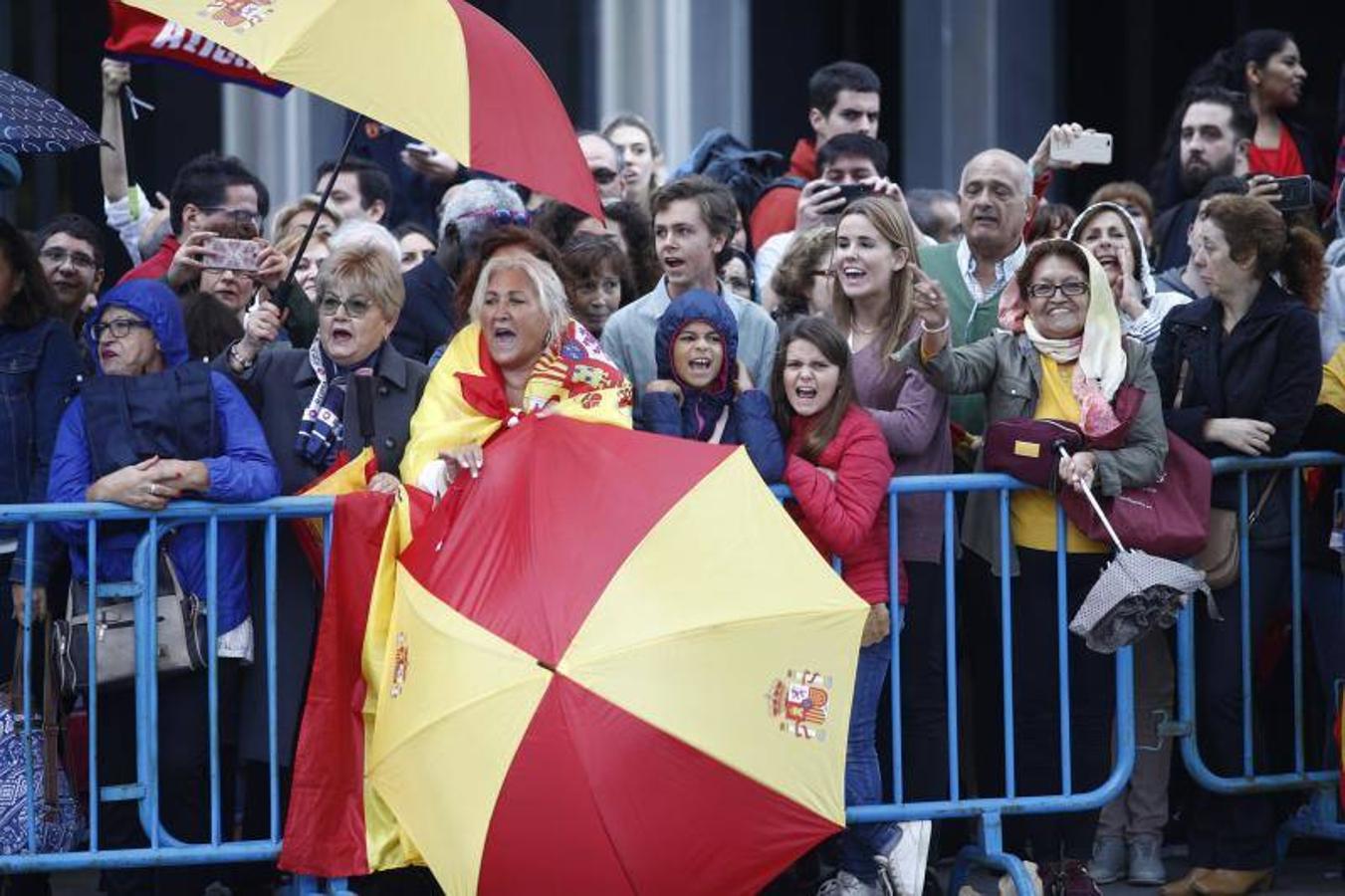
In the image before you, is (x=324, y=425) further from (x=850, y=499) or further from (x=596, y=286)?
(x=850, y=499)

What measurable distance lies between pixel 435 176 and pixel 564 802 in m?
5.21

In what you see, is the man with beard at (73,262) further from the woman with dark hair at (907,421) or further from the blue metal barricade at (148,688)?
the woman with dark hair at (907,421)

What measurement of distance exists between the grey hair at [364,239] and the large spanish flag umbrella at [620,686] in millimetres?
1336

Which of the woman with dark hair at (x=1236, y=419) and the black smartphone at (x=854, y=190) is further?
the black smartphone at (x=854, y=190)

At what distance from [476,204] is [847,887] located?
2959 millimetres

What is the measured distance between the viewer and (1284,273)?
31.0ft

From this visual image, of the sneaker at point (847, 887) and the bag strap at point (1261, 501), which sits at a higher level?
the bag strap at point (1261, 501)

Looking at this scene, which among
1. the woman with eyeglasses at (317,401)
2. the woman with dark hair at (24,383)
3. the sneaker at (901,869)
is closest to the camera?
the woman with eyeglasses at (317,401)

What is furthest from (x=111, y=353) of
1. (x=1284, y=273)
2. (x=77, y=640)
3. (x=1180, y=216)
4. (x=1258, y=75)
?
(x=1258, y=75)

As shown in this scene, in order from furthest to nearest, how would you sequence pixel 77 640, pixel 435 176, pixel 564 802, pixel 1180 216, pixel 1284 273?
1. pixel 435 176
2. pixel 1180 216
3. pixel 1284 273
4. pixel 77 640
5. pixel 564 802

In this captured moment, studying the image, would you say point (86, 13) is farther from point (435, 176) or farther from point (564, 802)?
point (564, 802)

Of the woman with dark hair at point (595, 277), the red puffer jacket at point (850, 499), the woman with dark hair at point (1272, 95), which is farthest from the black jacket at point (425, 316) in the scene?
the woman with dark hair at point (1272, 95)

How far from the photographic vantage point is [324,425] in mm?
8586

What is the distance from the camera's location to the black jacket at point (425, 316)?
386 inches
